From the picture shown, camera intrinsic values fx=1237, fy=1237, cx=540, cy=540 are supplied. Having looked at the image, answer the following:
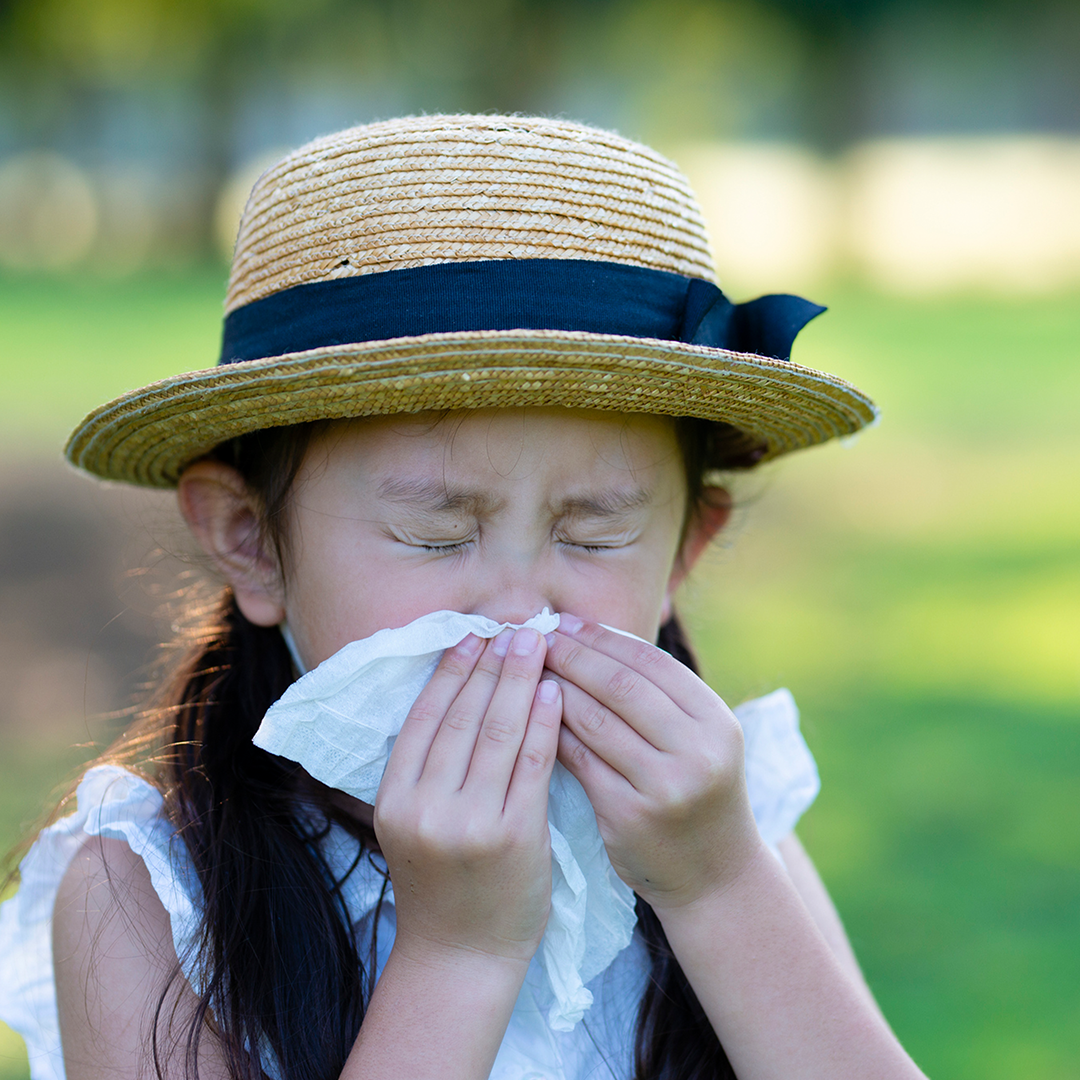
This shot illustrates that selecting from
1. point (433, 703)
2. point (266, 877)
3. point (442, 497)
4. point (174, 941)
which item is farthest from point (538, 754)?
point (174, 941)

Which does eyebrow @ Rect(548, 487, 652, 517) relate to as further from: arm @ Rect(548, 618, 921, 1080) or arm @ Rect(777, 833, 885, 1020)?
arm @ Rect(777, 833, 885, 1020)

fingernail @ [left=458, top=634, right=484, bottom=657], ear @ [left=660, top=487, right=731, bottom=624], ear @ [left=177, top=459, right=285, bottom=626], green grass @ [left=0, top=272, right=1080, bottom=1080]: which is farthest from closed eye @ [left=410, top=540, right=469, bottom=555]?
green grass @ [left=0, top=272, right=1080, bottom=1080]

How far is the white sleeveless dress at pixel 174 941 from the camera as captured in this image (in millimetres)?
1905

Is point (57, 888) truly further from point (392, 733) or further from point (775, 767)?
point (775, 767)

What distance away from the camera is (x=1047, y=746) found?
17.9 ft

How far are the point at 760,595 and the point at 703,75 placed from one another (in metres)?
21.6

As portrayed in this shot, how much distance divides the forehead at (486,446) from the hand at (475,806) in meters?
0.25

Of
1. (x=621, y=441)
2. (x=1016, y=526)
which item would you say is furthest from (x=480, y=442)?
(x=1016, y=526)

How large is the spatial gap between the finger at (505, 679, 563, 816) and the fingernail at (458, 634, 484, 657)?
110 mm

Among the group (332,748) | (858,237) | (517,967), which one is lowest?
(517,967)

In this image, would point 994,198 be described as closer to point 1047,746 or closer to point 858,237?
point 858,237

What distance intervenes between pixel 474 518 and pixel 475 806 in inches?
16.3

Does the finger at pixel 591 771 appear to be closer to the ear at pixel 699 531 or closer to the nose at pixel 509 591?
the nose at pixel 509 591

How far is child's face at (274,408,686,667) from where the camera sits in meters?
1.82
